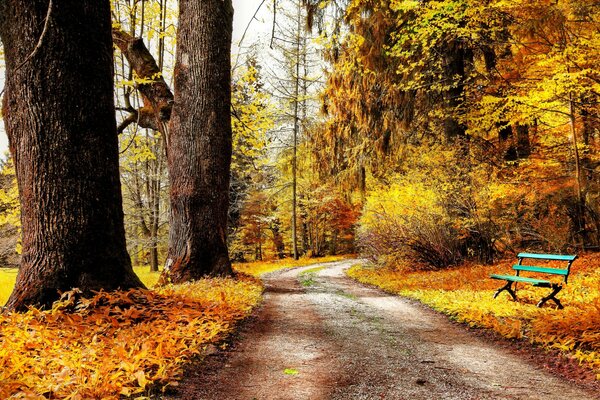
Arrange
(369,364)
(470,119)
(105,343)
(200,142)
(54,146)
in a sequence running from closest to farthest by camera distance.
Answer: (105,343) < (369,364) < (54,146) < (200,142) < (470,119)

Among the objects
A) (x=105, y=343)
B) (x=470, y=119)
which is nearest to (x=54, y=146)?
(x=105, y=343)

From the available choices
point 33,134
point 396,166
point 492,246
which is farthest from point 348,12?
point 33,134

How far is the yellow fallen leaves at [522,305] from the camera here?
15.6 feet

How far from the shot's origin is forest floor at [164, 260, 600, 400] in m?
3.50

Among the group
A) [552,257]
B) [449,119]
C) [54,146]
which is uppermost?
[449,119]

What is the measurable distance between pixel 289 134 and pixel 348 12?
1308 cm

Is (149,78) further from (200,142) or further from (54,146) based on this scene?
(54,146)

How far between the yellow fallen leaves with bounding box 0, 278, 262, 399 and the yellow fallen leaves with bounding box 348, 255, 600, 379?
3.91 metres

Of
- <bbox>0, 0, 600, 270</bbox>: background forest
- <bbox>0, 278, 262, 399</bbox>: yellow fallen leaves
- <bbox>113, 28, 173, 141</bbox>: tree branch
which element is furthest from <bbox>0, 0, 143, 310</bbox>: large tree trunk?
<bbox>113, 28, 173, 141</bbox>: tree branch

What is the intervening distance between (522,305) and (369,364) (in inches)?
148

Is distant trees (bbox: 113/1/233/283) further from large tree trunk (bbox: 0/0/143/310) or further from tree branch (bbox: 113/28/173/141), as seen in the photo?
large tree trunk (bbox: 0/0/143/310)

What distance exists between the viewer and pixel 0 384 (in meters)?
2.68

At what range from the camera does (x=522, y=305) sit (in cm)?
658

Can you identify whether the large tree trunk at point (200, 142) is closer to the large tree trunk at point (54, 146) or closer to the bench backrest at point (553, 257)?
the large tree trunk at point (54, 146)
